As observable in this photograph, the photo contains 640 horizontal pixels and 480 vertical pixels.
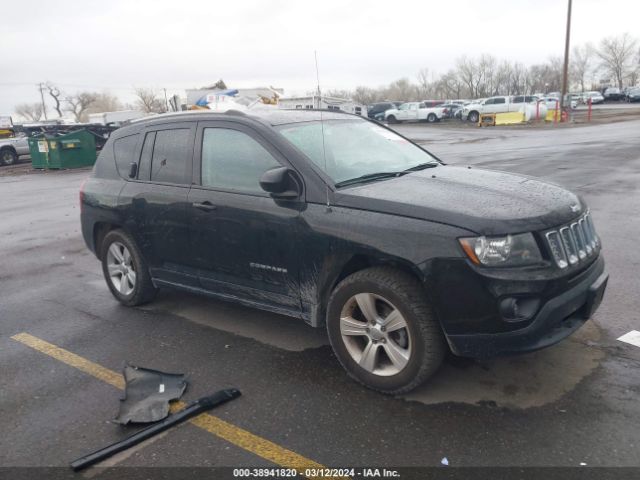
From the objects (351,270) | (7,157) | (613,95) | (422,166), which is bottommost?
(613,95)

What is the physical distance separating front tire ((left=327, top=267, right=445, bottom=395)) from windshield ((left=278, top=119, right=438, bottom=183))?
0.83 meters

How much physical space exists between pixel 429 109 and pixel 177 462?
4507cm

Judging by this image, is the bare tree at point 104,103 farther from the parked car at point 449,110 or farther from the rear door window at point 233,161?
the rear door window at point 233,161

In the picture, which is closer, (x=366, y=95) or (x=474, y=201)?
(x=474, y=201)

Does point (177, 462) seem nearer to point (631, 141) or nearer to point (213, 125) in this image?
point (213, 125)

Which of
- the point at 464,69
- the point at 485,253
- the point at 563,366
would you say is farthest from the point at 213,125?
the point at 464,69

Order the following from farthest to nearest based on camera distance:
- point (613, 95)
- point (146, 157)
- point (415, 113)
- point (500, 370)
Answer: point (613, 95), point (415, 113), point (146, 157), point (500, 370)

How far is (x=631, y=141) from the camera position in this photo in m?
19.8

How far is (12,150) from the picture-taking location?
86.2ft

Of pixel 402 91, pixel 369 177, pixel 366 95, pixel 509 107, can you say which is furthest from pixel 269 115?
pixel 402 91

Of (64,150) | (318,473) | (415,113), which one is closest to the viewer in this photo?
(318,473)

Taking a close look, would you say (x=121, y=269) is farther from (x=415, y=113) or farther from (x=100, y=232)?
(x=415, y=113)

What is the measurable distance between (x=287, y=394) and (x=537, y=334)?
1.59 meters

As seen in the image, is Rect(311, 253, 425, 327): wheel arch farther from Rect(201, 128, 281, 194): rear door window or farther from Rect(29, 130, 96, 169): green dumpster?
Rect(29, 130, 96, 169): green dumpster
